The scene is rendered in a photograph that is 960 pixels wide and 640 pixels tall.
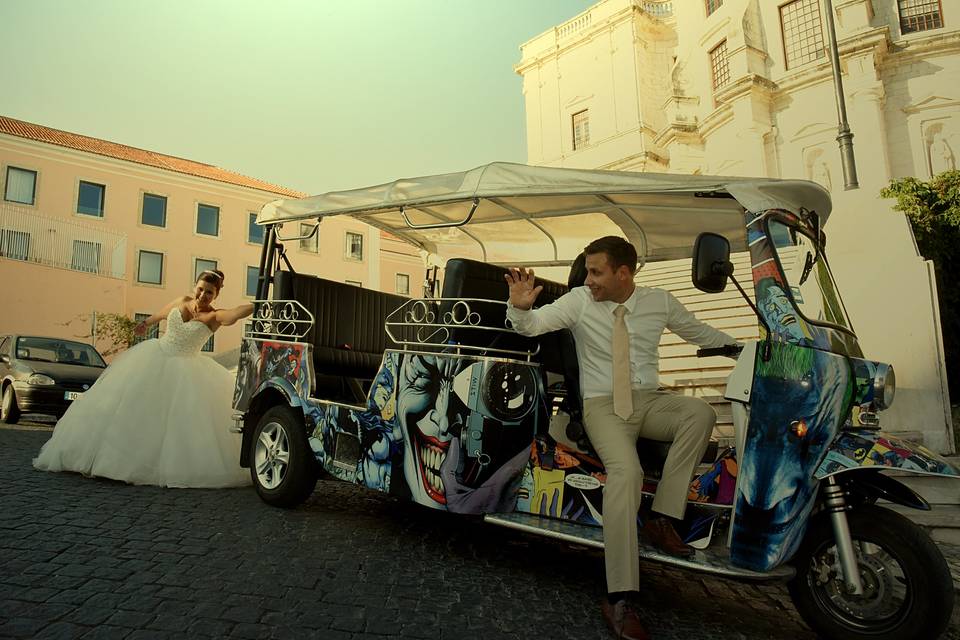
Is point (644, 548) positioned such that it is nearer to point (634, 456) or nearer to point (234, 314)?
point (634, 456)

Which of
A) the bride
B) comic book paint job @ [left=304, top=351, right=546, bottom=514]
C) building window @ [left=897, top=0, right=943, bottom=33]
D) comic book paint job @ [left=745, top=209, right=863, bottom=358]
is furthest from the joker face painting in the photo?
building window @ [left=897, top=0, right=943, bottom=33]

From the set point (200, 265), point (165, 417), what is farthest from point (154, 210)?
point (165, 417)

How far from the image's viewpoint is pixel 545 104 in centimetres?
4094

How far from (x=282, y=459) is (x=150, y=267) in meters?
32.4

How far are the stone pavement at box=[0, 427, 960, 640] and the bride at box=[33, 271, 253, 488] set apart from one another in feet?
2.30

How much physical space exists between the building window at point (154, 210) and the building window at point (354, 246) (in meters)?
10.3

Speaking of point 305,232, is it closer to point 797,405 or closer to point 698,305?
point 797,405

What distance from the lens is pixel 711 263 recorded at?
306cm

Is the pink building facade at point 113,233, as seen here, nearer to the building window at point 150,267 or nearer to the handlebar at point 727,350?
the building window at point 150,267

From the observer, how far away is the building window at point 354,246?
39406 mm

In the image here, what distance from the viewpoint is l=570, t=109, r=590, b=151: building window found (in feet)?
127

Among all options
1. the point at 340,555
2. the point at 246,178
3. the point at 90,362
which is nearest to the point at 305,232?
the point at 340,555

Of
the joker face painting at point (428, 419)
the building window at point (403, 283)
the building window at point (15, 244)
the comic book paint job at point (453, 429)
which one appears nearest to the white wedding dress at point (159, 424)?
the comic book paint job at point (453, 429)

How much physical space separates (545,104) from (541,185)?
129 ft
